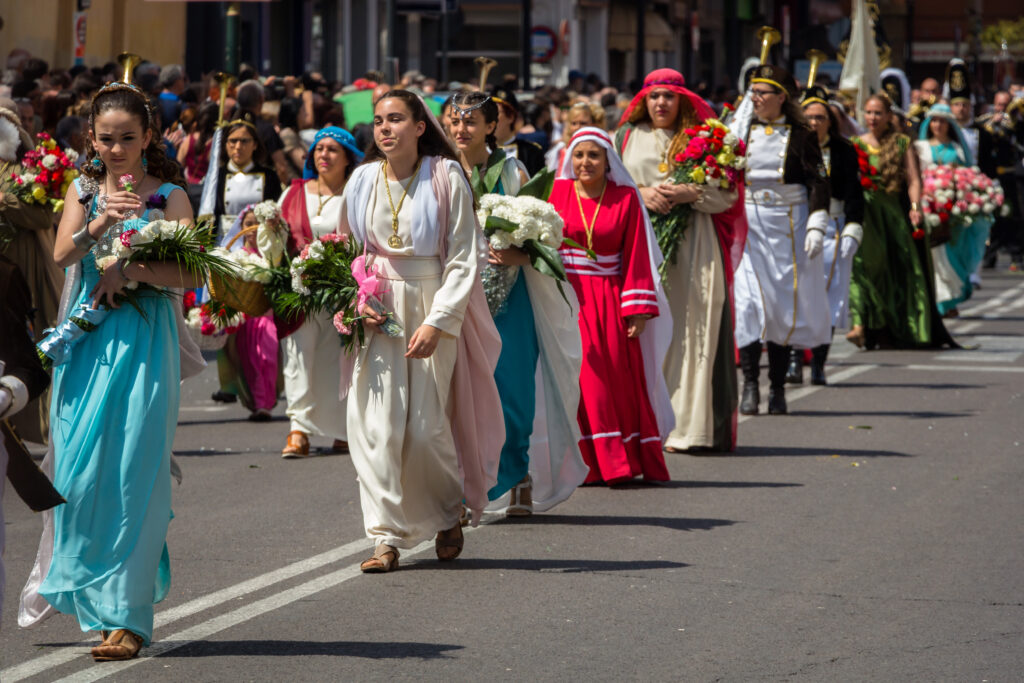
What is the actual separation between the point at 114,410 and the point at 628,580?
7.53 feet

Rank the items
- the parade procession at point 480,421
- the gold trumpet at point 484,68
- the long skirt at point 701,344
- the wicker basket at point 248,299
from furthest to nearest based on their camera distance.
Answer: the long skirt at point 701,344 → the gold trumpet at point 484,68 → the wicker basket at point 248,299 → the parade procession at point 480,421

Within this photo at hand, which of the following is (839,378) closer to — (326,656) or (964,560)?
(964,560)

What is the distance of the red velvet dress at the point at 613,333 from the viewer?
9.53 m

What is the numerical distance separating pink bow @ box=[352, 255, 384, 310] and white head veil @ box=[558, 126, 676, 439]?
2216 millimetres

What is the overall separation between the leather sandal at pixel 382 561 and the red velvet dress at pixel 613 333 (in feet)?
7.28

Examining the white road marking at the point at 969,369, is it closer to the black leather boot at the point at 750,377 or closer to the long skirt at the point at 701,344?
the black leather boot at the point at 750,377

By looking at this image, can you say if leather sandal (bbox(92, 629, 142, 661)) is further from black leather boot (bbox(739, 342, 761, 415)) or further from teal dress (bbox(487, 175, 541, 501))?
black leather boot (bbox(739, 342, 761, 415))

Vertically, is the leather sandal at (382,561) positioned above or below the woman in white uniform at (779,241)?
below

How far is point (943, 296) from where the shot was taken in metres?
19.9

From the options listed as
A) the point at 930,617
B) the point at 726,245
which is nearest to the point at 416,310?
the point at 930,617

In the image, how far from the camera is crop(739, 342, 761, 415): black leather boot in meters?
12.4

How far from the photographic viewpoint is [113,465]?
6039mm

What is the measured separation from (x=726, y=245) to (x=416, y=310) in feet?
12.2

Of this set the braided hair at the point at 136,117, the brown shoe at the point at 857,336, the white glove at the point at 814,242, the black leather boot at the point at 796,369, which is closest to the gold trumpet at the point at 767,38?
the white glove at the point at 814,242
